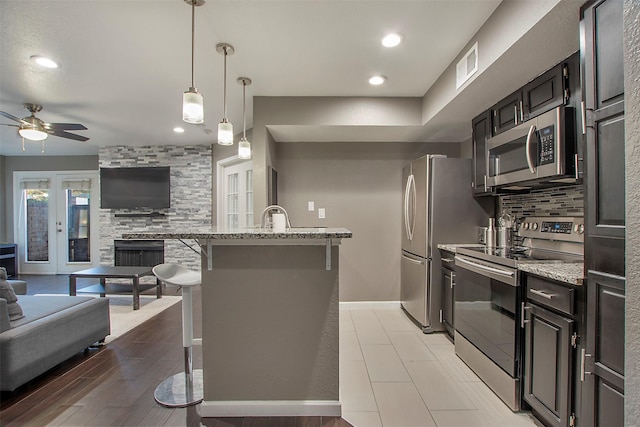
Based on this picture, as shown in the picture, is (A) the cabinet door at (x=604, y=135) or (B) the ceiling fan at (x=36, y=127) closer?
(A) the cabinet door at (x=604, y=135)

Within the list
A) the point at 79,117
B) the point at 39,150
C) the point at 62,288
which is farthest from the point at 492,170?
the point at 39,150

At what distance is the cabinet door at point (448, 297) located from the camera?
2.86m

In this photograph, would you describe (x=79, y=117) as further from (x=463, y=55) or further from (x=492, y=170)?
(x=492, y=170)

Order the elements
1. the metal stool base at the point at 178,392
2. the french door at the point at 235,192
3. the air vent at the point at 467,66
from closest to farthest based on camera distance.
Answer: the metal stool base at the point at 178,392 → the air vent at the point at 467,66 → the french door at the point at 235,192

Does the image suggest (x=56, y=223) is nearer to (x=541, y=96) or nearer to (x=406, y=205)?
(x=406, y=205)

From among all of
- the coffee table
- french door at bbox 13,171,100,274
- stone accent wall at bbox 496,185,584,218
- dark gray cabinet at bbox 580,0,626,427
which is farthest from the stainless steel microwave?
french door at bbox 13,171,100,274

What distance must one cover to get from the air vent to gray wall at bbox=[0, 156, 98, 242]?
23.3ft

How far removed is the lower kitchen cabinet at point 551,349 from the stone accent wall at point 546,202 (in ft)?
2.73

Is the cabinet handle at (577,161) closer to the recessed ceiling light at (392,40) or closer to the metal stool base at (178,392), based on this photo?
the recessed ceiling light at (392,40)

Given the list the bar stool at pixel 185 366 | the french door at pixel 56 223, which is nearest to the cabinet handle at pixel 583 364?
the bar stool at pixel 185 366

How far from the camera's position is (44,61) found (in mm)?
2467

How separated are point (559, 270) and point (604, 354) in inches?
17.4

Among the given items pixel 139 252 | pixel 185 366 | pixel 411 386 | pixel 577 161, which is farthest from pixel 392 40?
pixel 139 252

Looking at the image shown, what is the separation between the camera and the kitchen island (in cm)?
181
